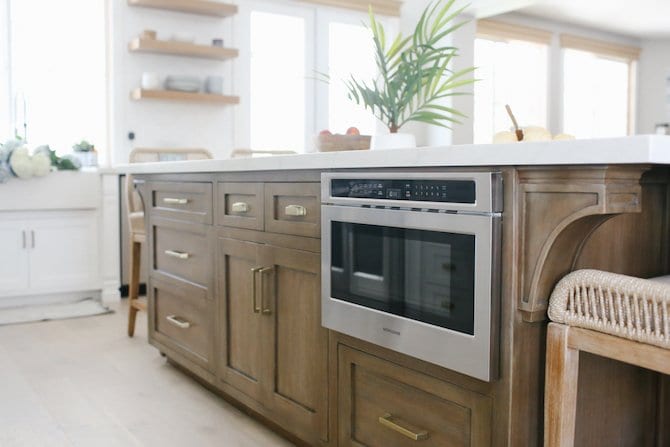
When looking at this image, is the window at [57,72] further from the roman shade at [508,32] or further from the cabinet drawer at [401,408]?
the roman shade at [508,32]

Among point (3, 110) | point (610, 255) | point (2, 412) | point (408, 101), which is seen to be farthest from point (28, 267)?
point (610, 255)

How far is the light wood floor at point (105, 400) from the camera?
219 cm

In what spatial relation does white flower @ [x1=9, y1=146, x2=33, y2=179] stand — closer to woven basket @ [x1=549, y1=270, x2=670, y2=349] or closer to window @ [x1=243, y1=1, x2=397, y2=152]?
window @ [x1=243, y1=1, x2=397, y2=152]

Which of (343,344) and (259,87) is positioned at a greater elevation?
(259,87)

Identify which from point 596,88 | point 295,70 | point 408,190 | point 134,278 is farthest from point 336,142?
point 596,88

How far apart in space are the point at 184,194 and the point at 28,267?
219 centimetres

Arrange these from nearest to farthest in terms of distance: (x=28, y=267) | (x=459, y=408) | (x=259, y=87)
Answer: (x=459, y=408)
(x=28, y=267)
(x=259, y=87)

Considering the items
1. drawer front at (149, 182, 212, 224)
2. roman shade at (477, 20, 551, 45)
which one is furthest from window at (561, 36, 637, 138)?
Result: drawer front at (149, 182, 212, 224)

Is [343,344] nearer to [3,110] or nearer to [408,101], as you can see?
[408,101]

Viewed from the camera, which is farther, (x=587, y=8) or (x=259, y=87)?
(x=587, y=8)

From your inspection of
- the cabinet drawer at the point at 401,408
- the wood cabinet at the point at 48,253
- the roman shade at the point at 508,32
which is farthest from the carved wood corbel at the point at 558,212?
the roman shade at the point at 508,32

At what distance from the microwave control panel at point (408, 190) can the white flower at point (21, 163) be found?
3049 mm

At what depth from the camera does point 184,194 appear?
8.83 ft

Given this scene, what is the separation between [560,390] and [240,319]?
1264 millimetres
